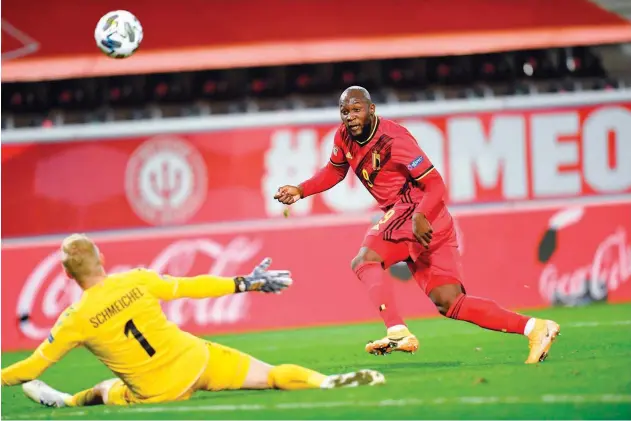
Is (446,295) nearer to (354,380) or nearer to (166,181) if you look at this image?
(354,380)

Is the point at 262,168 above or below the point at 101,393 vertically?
above

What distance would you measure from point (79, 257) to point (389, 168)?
2.20 meters

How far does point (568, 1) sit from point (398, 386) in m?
8.08

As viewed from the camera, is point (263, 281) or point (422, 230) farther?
point (422, 230)

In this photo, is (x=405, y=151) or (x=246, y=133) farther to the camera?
(x=246, y=133)

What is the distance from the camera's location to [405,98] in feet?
39.8

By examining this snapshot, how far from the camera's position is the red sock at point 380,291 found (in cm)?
636

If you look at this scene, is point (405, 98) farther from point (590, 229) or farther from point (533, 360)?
point (533, 360)

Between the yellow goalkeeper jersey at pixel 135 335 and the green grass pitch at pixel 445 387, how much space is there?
0.19 m

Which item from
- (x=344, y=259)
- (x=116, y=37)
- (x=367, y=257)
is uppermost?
(x=116, y=37)

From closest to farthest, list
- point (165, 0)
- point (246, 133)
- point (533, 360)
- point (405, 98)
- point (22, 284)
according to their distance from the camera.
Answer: point (533, 360) → point (22, 284) → point (246, 133) → point (405, 98) → point (165, 0)

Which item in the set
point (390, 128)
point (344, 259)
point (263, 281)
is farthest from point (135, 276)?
point (344, 259)

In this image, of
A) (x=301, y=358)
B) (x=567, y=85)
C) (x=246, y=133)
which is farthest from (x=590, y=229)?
(x=301, y=358)

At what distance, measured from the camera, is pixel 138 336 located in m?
5.43
